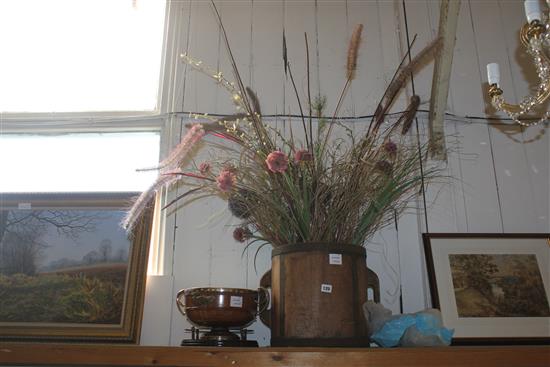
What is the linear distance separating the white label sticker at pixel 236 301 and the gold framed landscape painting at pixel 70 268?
445 mm

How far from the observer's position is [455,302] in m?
1.80

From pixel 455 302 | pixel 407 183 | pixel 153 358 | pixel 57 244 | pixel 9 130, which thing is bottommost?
pixel 153 358

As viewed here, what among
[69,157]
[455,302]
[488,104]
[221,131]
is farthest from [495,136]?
[69,157]

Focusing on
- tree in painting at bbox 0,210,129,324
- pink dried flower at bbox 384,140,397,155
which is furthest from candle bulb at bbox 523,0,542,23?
tree in painting at bbox 0,210,129,324

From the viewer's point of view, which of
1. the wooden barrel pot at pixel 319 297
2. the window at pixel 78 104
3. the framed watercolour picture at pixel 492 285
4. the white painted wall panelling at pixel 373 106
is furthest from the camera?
the window at pixel 78 104

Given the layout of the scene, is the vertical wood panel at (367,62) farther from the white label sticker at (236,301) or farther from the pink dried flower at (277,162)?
the white label sticker at (236,301)

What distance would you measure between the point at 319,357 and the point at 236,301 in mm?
319

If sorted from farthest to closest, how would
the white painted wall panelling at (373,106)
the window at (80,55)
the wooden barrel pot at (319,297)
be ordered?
the window at (80,55) → the white painted wall panelling at (373,106) → the wooden barrel pot at (319,297)

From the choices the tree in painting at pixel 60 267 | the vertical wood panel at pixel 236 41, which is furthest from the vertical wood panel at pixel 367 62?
the tree in painting at pixel 60 267

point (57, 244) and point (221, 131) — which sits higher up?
point (221, 131)

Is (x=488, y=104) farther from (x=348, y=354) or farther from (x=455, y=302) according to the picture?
(x=348, y=354)

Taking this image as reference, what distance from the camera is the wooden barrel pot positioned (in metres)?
1.41

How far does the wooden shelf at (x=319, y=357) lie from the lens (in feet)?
4.25

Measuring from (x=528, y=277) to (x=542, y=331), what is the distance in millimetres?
185
